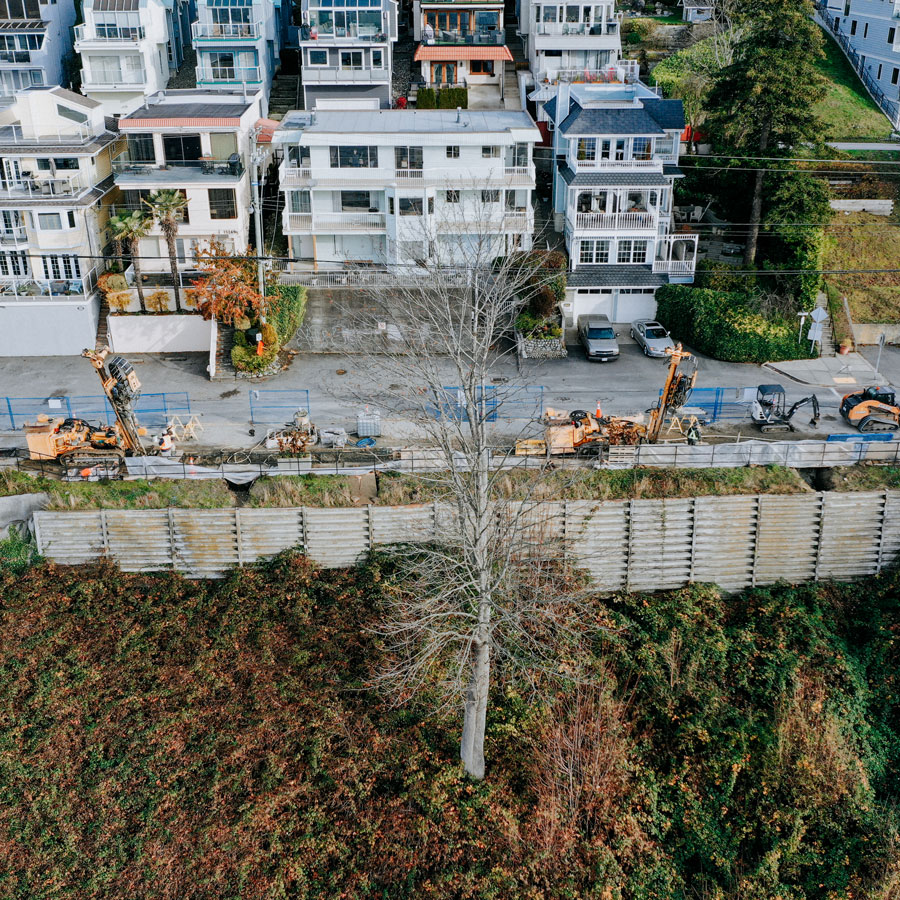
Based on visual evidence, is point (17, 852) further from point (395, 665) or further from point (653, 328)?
point (653, 328)

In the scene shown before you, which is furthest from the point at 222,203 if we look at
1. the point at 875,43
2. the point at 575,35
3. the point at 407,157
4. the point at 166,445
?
the point at 875,43

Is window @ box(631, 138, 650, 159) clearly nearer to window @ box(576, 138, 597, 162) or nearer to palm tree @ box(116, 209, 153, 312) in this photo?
window @ box(576, 138, 597, 162)

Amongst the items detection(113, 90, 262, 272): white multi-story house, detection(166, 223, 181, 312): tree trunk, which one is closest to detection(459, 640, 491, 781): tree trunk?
detection(166, 223, 181, 312): tree trunk

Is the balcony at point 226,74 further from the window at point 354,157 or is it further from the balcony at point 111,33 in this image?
the window at point 354,157

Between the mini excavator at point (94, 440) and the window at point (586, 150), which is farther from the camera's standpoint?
the window at point (586, 150)

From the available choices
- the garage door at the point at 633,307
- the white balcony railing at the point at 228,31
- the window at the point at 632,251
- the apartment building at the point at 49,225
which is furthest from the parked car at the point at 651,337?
the white balcony railing at the point at 228,31

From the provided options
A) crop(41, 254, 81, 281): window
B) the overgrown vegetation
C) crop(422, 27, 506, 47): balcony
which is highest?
crop(422, 27, 506, 47): balcony
